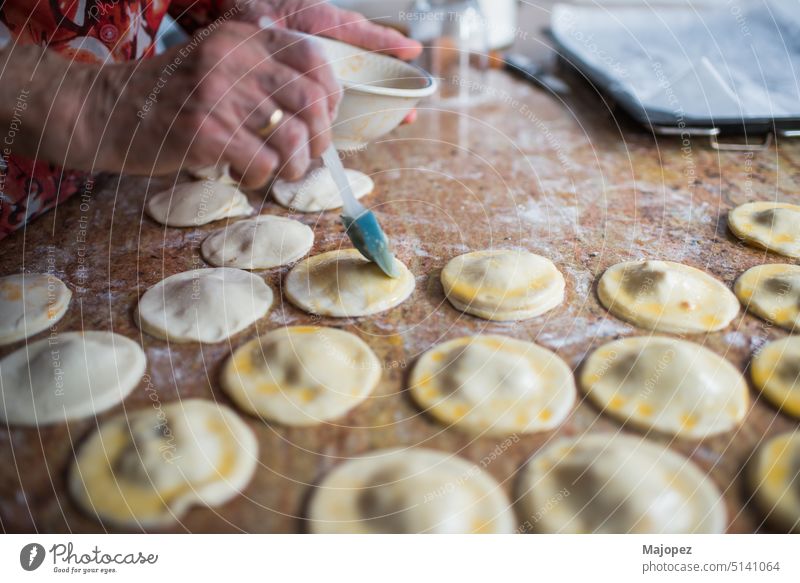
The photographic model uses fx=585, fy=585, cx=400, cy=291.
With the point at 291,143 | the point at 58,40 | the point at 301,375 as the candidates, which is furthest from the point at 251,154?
the point at 58,40

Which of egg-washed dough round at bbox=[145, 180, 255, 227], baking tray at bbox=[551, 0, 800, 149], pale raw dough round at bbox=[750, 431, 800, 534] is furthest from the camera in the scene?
baking tray at bbox=[551, 0, 800, 149]

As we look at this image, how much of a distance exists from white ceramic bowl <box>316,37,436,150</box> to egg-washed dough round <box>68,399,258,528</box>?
1.98ft

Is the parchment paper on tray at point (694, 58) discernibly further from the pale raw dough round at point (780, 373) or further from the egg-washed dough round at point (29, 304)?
the egg-washed dough round at point (29, 304)

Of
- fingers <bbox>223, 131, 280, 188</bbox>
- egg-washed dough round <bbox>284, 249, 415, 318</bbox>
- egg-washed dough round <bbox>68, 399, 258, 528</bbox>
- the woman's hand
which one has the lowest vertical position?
egg-washed dough round <bbox>68, 399, 258, 528</bbox>

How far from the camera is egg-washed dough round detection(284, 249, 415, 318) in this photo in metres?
0.97

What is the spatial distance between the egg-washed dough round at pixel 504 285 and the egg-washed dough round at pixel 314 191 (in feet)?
1.17

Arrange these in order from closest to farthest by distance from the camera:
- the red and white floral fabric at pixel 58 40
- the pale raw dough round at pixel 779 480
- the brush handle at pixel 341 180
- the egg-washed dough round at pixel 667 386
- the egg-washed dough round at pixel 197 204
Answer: the pale raw dough round at pixel 779 480 → the egg-washed dough round at pixel 667 386 → the brush handle at pixel 341 180 → the red and white floral fabric at pixel 58 40 → the egg-washed dough round at pixel 197 204

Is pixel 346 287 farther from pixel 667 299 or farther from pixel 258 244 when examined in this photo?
pixel 667 299

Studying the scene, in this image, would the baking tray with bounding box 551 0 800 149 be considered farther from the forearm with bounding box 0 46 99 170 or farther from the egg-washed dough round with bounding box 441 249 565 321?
the forearm with bounding box 0 46 99 170

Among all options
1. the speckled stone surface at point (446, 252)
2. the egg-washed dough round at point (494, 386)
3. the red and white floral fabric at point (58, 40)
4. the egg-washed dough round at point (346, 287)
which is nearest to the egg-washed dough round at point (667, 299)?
the speckled stone surface at point (446, 252)

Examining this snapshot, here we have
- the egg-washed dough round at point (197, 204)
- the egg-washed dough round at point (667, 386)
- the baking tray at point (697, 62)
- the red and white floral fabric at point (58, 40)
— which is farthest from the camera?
the baking tray at point (697, 62)

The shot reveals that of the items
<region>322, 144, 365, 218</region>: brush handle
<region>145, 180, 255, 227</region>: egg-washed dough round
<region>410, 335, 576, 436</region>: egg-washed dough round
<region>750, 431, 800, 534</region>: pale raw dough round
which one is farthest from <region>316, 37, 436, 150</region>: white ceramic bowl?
<region>750, 431, 800, 534</region>: pale raw dough round

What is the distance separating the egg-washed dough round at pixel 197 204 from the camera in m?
1.21
